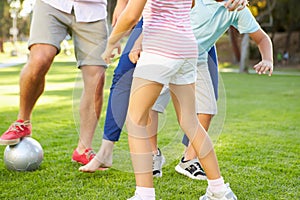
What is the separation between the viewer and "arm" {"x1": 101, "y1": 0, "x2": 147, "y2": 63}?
2684 millimetres

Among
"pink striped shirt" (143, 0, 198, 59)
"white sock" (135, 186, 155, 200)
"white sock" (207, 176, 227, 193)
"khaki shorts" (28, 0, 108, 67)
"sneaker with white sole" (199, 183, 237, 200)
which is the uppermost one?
"pink striped shirt" (143, 0, 198, 59)

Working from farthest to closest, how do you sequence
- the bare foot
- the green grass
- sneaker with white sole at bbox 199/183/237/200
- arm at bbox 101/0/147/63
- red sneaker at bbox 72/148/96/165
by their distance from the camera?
red sneaker at bbox 72/148/96/165
the bare foot
the green grass
sneaker with white sole at bbox 199/183/237/200
arm at bbox 101/0/147/63

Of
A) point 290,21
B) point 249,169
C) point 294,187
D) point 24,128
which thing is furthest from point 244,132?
point 290,21

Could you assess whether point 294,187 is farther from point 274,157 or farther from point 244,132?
point 244,132

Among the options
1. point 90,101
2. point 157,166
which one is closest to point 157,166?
point 157,166

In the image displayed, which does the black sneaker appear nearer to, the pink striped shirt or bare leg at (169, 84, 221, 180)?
bare leg at (169, 84, 221, 180)

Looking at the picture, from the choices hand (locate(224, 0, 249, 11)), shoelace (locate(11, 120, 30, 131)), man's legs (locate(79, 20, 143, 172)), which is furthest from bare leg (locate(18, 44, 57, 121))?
hand (locate(224, 0, 249, 11))

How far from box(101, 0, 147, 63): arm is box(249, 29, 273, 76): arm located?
0.90 m

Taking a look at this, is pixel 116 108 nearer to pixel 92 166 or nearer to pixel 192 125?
pixel 92 166

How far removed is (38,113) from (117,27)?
5.30 metres

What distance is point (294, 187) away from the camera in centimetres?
352

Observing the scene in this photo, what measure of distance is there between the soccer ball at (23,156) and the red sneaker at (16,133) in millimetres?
54

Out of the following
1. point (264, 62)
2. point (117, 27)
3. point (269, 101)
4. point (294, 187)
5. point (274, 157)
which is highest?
point (117, 27)

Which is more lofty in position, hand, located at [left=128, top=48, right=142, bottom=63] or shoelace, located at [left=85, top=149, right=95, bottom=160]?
hand, located at [left=128, top=48, right=142, bottom=63]
